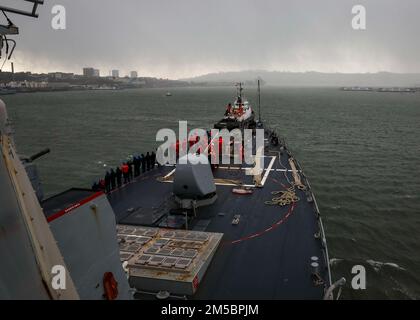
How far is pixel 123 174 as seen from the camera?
838 inches

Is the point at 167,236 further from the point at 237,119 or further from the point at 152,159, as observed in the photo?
the point at 237,119

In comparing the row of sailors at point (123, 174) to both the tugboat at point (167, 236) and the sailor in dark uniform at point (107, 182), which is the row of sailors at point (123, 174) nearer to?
the sailor in dark uniform at point (107, 182)

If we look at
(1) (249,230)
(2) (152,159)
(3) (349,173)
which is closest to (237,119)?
(3) (349,173)

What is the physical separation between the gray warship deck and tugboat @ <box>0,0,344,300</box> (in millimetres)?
38

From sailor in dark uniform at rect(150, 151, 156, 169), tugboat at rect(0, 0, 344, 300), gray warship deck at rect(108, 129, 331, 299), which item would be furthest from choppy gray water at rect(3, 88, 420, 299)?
sailor in dark uniform at rect(150, 151, 156, 169)

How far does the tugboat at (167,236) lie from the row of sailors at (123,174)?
0.33 m

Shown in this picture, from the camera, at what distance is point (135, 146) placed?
52500 millimetres

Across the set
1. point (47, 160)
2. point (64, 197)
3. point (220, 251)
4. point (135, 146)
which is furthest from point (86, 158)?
point (64, 197)

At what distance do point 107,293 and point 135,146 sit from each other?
46784mm

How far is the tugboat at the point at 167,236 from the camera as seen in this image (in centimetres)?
381

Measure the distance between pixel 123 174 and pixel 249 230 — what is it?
988 cm

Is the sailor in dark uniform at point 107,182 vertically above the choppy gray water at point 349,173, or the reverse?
the sailor in dark uniform at point 107,182

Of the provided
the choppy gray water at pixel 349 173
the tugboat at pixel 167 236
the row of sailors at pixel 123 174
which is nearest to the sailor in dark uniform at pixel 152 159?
the row of sailors at pixel 123 174
